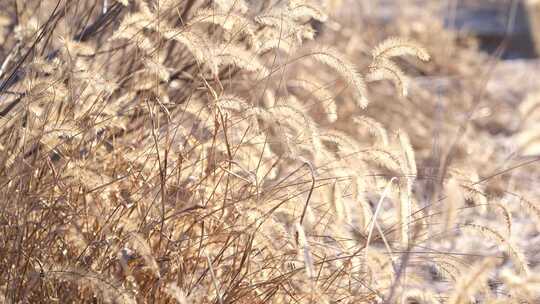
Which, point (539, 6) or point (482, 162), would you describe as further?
point (539, 6)

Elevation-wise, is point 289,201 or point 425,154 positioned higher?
point 425,154

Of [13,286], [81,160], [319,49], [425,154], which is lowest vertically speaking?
[13,286]

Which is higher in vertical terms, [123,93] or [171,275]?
[123,93]

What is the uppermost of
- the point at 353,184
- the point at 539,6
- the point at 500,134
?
the point at 539,6

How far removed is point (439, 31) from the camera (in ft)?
28.5

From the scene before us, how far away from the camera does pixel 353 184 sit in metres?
2.88

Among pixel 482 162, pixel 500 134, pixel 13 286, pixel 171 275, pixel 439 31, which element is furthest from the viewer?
pixel 439 31

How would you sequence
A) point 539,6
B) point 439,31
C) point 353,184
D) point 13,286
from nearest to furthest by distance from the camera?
point 13,286 < point 353,184 < point 439,31 < point 539,6

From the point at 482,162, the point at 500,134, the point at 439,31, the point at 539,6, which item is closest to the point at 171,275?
the point at 482,162

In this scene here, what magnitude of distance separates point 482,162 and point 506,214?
11.5ft

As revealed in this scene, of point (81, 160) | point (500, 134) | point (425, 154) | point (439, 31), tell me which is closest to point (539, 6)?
point (439, 31)

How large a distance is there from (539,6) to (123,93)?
7.42 metres

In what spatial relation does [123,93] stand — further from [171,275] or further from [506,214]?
[506,214]

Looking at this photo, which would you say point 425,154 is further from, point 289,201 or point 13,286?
point 13,286
